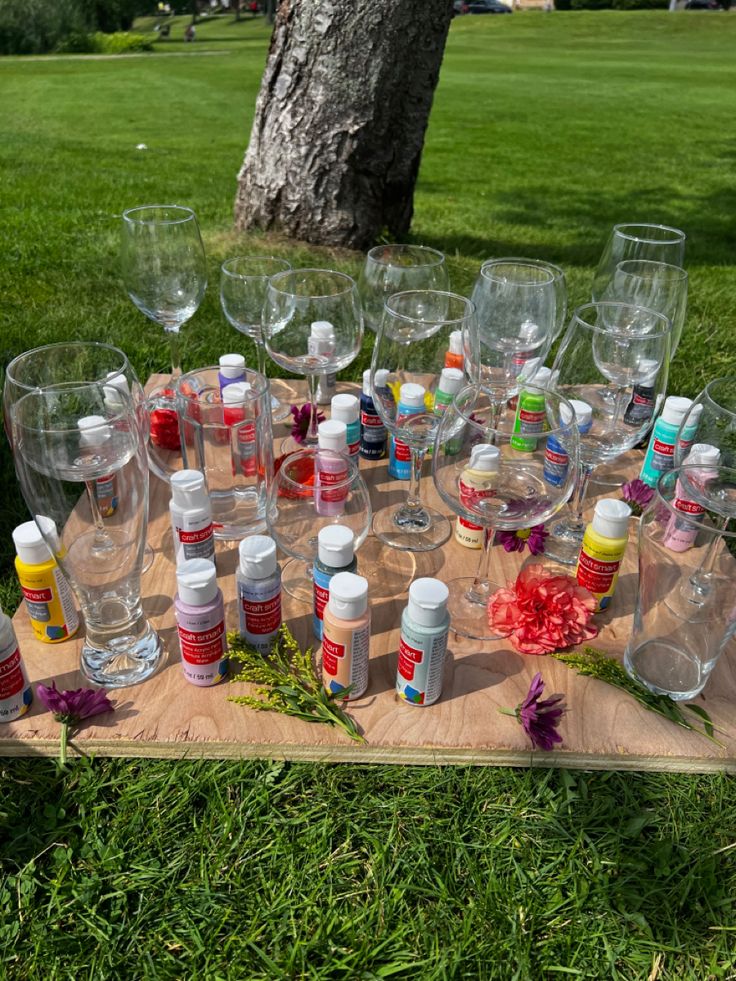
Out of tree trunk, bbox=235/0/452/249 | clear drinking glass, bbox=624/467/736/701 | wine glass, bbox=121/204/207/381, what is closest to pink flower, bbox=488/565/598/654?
clear drinking glass, bbox=624/467/736/701

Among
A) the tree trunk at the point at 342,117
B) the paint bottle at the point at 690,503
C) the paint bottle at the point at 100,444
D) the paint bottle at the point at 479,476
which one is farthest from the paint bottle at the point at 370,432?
the tree trunk at the point at 342,117

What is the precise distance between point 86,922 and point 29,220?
690 centimetres

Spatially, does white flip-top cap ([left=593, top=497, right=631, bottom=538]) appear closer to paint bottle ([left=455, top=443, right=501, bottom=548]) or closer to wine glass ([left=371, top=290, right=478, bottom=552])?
paint bottle ([left=455, top=443, right=501, bottom=548])

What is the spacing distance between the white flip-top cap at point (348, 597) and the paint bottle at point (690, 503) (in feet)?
2.52

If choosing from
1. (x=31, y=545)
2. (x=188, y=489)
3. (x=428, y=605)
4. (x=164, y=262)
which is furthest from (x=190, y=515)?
(x=164, y=262)

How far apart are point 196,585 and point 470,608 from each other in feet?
2.77

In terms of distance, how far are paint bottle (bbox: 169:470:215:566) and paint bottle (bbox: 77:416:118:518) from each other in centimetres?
21

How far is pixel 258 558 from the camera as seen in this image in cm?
183

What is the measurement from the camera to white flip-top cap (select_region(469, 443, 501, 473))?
191 centimetres

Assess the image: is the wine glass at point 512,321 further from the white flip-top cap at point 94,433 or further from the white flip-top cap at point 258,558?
the white flip-top cap at point 94,433

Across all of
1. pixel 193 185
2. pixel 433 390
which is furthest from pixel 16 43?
pixel 433 390

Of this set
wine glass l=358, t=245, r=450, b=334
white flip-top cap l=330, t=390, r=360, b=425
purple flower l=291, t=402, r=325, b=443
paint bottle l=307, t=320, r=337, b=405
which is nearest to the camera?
paint bottle l=307, t=320, r=337, b=405

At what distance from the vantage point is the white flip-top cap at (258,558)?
1.83 m

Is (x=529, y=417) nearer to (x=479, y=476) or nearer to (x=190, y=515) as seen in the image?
(x=479, y=476)
